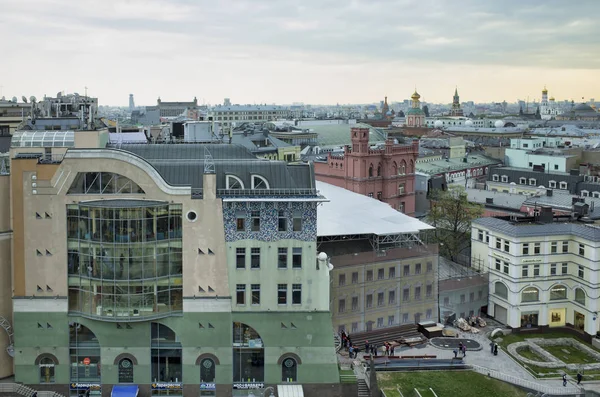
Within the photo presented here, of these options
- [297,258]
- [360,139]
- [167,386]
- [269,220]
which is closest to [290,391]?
[167,386]

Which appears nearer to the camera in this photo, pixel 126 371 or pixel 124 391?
pixel 124 391

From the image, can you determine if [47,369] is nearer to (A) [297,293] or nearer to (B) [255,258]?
(B) [255,258]

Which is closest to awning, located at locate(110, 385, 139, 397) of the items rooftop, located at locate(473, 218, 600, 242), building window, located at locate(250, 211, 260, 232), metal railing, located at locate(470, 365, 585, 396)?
building window, located at locate(250, 211, 260, 232)

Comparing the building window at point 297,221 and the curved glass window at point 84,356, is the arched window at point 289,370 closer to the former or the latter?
the building window at point 297,221

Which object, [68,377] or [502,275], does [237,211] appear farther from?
[502,275]

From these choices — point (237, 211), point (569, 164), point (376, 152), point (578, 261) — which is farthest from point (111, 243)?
point (569, 164)

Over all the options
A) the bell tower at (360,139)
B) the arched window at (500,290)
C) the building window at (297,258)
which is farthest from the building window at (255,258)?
the bell tower at (360,139)
